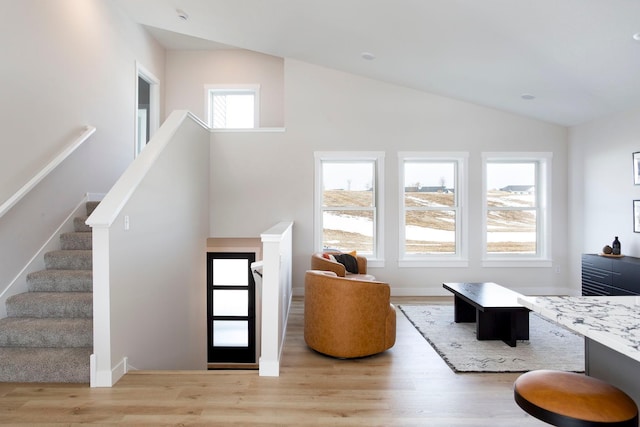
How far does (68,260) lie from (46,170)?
0.92 metres

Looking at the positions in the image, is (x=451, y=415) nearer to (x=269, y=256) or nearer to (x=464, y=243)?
(x=269, y=256)

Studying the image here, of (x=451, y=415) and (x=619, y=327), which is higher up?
(x=619, y=327)

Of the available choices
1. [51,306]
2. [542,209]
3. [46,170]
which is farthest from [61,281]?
[542,209]

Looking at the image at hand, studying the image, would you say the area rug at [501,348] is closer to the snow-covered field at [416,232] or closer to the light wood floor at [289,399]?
the light wood floor at [289,399]

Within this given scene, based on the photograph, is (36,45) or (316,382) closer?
(316,382)

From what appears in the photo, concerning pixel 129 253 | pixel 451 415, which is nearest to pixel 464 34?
pixel 451 415

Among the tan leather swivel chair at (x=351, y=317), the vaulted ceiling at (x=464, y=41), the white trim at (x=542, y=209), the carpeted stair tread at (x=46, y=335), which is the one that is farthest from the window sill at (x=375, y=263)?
the carpeted stair tread at (x=46, y=335)

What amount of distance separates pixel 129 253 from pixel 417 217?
4379 millimetres

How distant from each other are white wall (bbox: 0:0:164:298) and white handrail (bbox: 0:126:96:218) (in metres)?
0.10

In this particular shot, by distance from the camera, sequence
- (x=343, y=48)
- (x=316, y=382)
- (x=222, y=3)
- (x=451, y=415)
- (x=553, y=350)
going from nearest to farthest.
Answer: (x=451, y=415) < (x=316, y=382) < (x=553, y=350) < (x=222, y=3) < (x=343, y=48)

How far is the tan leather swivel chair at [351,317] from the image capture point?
325cm

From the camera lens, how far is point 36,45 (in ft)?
11.9

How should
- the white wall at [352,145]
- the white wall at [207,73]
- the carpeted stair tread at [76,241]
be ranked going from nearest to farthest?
1. the carpeted stair tread at [76,241]
2. the white wall at [352,145]
3. the white wall at [207,73]

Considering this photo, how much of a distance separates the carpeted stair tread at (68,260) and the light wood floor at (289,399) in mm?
1216
